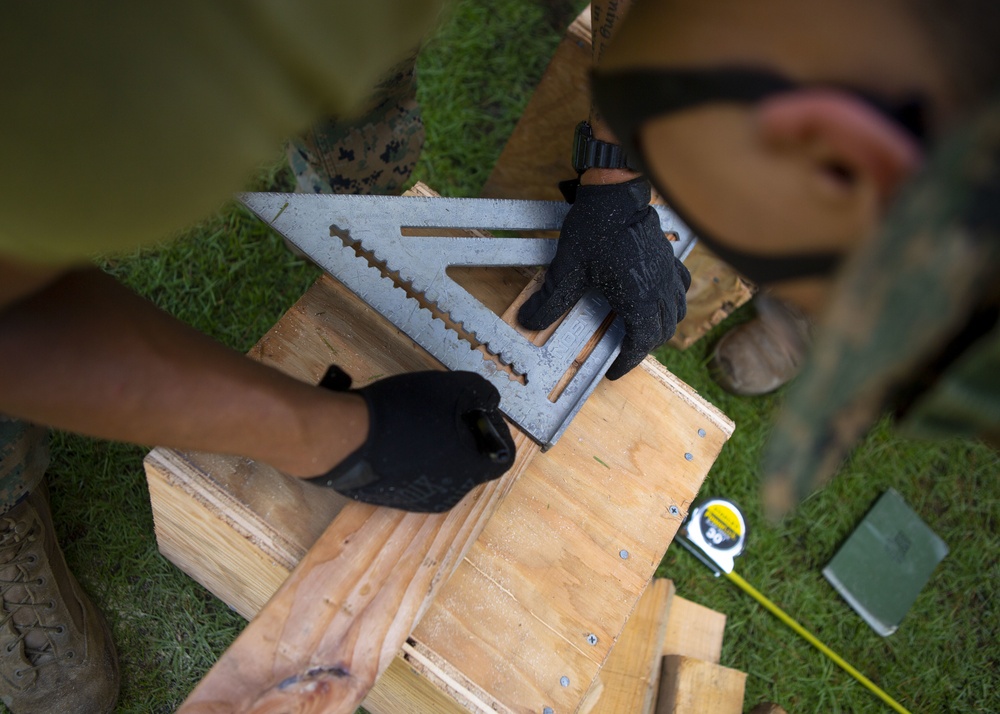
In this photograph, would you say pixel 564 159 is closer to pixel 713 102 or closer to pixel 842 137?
pixel 713 102

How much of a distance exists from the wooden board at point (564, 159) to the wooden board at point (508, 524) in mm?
816

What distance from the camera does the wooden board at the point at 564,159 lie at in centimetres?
232

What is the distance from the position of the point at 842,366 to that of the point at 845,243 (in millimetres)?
153

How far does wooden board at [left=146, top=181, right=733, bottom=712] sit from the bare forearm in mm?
344

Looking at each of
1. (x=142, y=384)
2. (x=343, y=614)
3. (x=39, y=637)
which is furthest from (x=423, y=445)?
(x=39, y=637)

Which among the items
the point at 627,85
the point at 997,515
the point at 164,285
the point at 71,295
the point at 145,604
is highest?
the point at 627,85

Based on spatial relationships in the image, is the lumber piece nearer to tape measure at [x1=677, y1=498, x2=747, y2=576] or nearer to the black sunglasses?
the black sunglasses

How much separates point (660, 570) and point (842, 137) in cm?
231

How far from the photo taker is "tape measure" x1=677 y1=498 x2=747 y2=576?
2666 mm

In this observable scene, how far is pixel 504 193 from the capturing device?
9.21ft

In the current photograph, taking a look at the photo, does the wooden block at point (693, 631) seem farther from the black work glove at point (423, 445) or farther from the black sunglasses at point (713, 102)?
the black sunglasses at point (713, 102)

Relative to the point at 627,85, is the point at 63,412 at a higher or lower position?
lower

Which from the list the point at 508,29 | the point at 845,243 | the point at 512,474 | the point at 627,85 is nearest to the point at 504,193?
the point at 508,29

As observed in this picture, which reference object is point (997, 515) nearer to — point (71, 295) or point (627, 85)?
point (627, 85)
